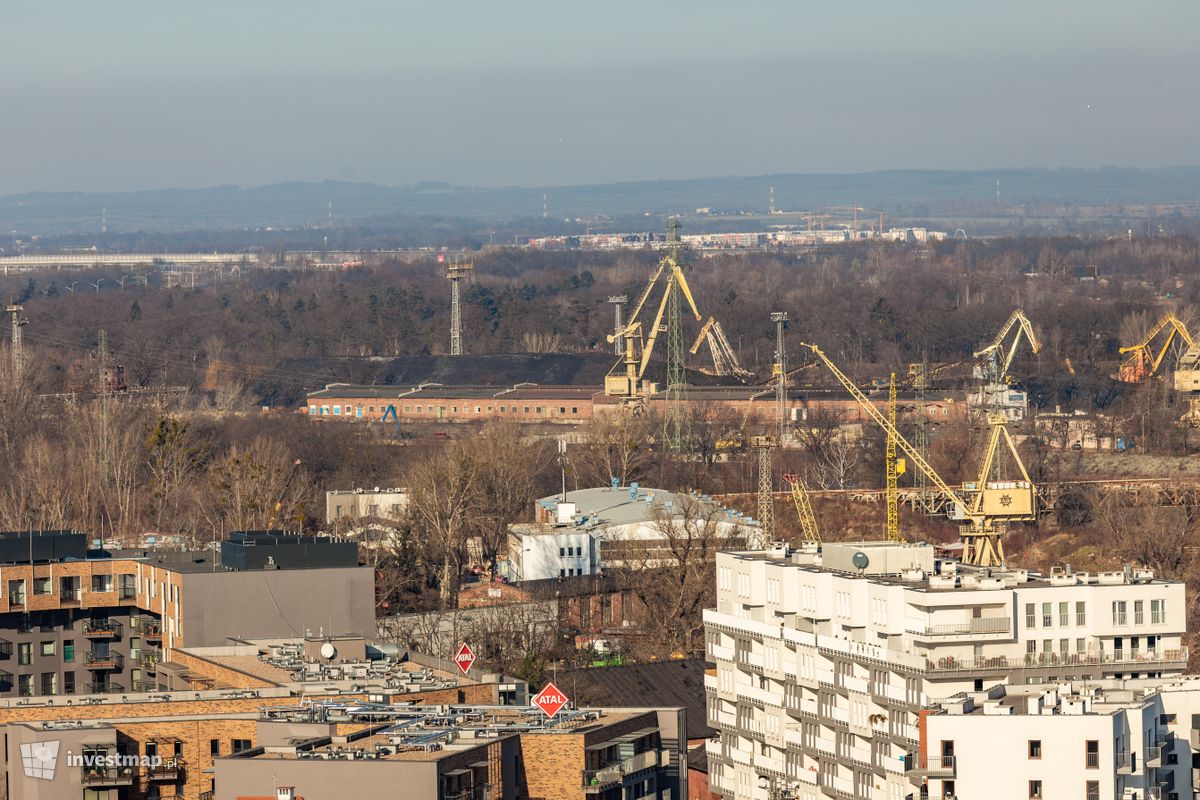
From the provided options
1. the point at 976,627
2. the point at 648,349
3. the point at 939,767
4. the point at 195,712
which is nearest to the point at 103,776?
the point at 195,712

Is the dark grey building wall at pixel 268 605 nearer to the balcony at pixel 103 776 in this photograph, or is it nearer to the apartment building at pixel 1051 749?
the balcony at pixel 103 776

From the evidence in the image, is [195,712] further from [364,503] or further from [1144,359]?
[1144,359]

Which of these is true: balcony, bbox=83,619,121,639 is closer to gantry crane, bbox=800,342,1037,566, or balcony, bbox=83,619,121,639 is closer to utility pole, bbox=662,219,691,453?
gantry crane, bbox=800,342,1037,566

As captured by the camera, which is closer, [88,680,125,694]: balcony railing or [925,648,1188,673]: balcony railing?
[925,648,1188,673]: balcony railing

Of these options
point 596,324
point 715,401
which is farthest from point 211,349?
point 715,401

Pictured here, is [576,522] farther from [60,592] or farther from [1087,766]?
[1087,766]

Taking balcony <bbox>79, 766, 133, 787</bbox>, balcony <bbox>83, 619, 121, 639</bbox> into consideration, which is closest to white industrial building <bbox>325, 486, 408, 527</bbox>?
balcony <bbox>83, 619, 121, 639</bbox>

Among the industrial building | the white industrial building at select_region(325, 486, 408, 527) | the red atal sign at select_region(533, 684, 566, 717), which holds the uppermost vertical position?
the red atal sign at select_region(533, 684, 566, 717)
